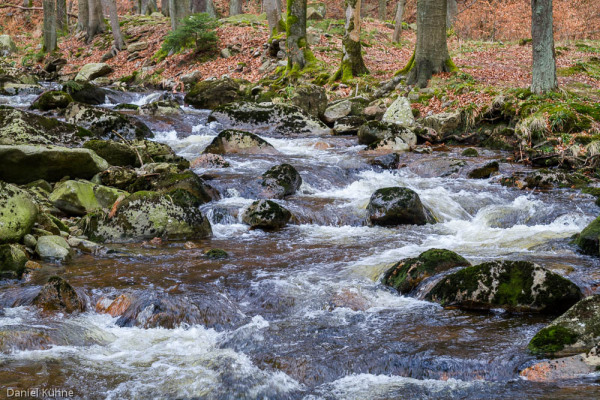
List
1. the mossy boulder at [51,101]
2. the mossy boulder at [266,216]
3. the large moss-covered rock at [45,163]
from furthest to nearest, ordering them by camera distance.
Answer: the mossy boulder at [51,101] < the large moss-covered rock at [45,163] < the mossy boulder at [266,216]

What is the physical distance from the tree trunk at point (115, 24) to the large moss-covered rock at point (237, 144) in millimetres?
18026

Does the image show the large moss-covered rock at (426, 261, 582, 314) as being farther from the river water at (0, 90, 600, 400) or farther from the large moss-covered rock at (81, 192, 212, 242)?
the large moss-covered rock at (81, 192, 212, 242)

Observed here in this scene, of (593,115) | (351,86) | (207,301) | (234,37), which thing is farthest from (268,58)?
(207,301)

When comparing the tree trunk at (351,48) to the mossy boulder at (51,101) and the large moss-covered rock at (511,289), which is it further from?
the large moss-covered rock at (511,289)

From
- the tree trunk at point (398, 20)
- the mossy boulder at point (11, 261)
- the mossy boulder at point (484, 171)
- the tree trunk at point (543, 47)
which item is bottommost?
the mossy boulder at point (11, 261)

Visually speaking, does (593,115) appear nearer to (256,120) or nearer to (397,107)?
(397,107)

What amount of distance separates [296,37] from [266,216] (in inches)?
516

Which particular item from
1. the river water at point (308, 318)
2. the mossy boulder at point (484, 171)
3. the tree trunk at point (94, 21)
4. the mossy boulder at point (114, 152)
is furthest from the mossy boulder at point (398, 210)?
the tree trunk at point (94, 21)

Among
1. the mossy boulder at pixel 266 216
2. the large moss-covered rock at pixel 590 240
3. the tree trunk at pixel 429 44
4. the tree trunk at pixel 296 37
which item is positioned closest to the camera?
the large moss-covered rock at pixel 590 240

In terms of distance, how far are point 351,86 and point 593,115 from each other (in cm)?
803

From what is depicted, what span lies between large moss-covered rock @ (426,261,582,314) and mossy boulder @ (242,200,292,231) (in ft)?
12.4

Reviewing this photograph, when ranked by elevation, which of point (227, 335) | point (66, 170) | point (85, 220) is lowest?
point (227, 335)

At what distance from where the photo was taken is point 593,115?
1225 centimetres

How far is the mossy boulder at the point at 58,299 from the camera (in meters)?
5.51
